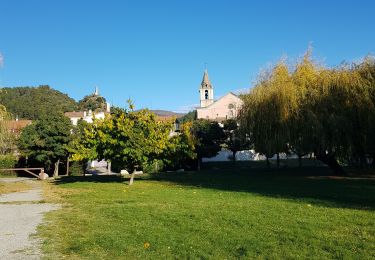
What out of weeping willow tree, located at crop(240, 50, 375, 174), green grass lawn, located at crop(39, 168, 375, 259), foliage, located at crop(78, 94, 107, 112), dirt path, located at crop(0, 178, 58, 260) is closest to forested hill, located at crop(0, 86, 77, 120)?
foliage, located at crop(78, 94, 107, 112)

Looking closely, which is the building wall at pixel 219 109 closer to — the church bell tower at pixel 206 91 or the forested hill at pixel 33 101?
the church bell tower at pixel 206 91

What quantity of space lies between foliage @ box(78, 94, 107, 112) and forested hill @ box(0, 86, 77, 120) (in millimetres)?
2295

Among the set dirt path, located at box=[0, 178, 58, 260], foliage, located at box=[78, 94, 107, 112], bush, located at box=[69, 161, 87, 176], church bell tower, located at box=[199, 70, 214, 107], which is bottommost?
dirt path, located at box=[0, 178, 58, 260]

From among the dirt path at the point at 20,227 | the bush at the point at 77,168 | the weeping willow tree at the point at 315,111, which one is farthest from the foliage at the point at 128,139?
the bush at the point at 77,168

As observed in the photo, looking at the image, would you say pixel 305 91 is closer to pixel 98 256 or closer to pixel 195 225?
pixel 195 225

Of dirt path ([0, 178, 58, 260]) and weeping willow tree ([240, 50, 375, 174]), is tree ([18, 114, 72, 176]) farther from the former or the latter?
dirt path ([0, 178, 58, 260])

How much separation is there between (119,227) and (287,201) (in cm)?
607

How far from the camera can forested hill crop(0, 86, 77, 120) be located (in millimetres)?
105062

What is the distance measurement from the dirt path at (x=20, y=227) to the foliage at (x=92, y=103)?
113m

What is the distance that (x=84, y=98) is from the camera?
→ 139m

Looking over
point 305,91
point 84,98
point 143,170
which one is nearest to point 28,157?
point 143,170

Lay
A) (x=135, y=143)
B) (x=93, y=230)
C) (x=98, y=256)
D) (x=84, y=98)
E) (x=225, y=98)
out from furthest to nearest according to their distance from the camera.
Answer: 1. (x=84, y=98)
2. (x=225, y=98)
3. (x=135, y=143)
4. (x=93, y=230)
5. (x=98, y=256)

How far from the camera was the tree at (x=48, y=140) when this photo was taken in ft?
124

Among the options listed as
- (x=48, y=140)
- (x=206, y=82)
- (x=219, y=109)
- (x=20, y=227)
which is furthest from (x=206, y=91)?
(x=20, y=227)
